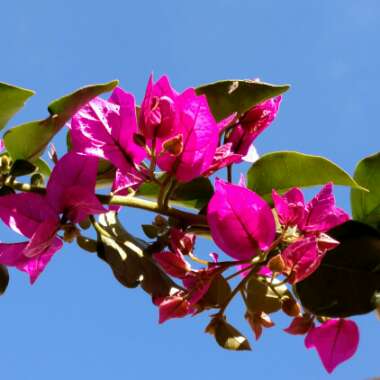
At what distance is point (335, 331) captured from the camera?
2.27ft

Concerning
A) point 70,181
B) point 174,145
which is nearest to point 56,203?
point 70,181

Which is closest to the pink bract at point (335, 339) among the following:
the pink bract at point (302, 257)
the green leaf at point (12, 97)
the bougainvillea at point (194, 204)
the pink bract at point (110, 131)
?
the bougainvillea at point (194, 204)

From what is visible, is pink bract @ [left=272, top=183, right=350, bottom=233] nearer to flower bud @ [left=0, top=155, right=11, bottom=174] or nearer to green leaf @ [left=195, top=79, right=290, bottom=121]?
green leaf @ [left=195, top=79, right=290, bottom=121]

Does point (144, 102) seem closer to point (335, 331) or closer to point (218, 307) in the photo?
point (218, 307)

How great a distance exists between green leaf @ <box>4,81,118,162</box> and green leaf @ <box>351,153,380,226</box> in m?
0.26

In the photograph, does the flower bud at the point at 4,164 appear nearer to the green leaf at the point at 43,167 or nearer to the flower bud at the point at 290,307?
the green leaf at the point at 43,167

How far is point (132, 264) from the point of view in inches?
24.3

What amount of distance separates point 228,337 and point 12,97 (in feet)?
1.00

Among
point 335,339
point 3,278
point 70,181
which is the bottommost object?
point 335,339

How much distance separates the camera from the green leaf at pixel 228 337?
2.09 feet

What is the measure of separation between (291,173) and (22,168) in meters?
0.25

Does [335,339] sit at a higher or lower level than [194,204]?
lower

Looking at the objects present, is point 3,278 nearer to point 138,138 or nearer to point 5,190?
point 5,190

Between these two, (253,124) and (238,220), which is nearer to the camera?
(238,220)
